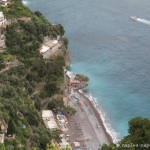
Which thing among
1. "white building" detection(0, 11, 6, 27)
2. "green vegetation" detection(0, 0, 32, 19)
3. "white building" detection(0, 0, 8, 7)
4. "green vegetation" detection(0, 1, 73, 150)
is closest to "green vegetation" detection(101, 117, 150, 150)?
"green vegetation" detection(0, 1, 73, 150)

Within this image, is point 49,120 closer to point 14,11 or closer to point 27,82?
point 27,82

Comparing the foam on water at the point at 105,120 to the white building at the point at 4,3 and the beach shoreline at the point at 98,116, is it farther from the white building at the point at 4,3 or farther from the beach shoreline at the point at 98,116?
the white building at the point at 4,3

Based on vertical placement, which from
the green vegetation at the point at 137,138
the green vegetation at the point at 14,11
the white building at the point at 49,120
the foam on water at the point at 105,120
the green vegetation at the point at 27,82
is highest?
the green vegetation at the point at 137,138

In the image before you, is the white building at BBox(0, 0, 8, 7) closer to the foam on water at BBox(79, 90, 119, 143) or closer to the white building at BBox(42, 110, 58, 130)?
the foam on water at BBox(79, 90, 119, 143)

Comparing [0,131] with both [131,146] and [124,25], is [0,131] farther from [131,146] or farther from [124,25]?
[124,25]

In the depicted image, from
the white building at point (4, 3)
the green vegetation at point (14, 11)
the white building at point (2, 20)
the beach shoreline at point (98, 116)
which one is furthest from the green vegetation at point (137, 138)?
the white building at point (4, 3)
